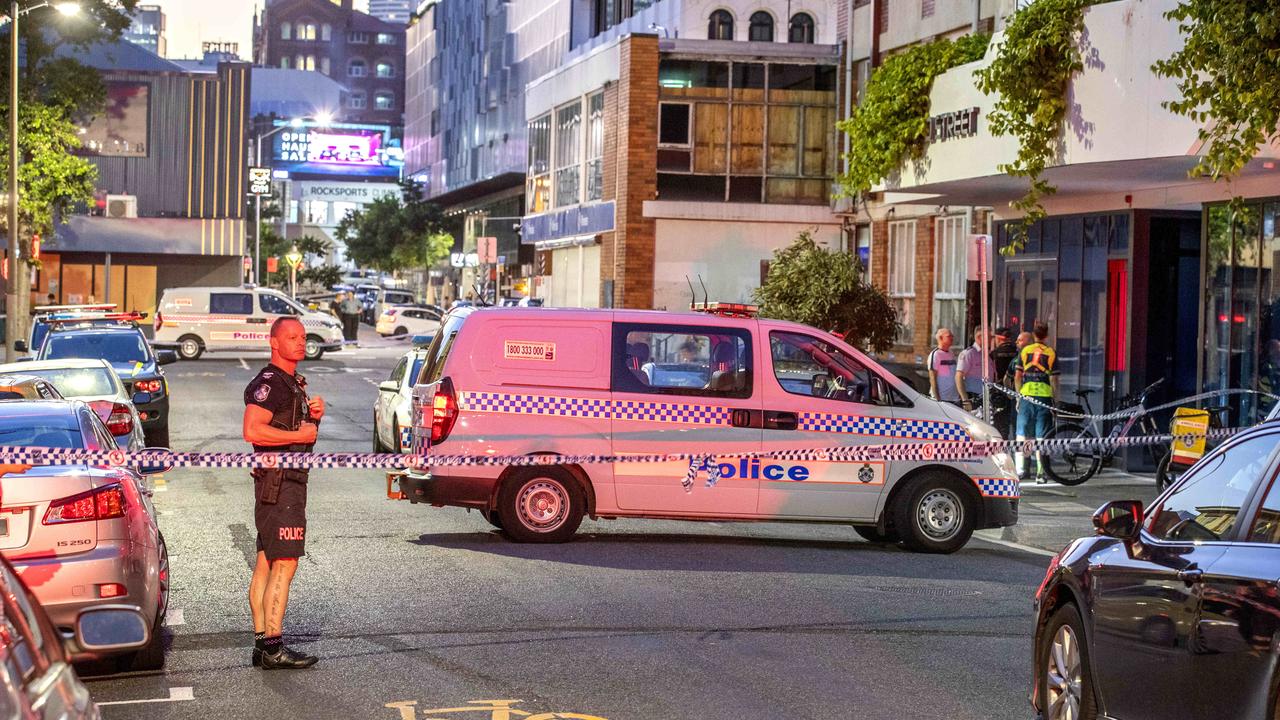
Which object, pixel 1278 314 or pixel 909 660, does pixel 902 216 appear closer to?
pixel 1278 314

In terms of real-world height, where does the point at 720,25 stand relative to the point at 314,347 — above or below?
above

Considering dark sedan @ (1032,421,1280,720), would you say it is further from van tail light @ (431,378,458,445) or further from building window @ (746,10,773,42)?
building window @ (746,10,773,42)

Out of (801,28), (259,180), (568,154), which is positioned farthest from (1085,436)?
(259,180)

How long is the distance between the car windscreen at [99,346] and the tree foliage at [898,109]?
9933 mm

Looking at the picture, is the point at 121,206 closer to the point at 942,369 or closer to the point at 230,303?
the point at 230,303

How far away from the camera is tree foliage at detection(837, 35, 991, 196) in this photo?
2375 centimetres

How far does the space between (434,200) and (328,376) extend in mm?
66936

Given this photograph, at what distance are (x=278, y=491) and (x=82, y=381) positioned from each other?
10.1m

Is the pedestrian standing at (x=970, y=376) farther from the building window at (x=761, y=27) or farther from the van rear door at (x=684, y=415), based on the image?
the building window at (x=761, y=27)

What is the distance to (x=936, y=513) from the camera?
14477 mm

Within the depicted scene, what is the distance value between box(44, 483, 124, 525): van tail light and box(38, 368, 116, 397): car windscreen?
9.80m

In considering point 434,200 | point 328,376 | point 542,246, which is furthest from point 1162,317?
point 434,200

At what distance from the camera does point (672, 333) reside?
47.1ft

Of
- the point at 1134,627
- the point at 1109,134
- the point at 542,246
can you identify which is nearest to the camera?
the point at 1134,627
